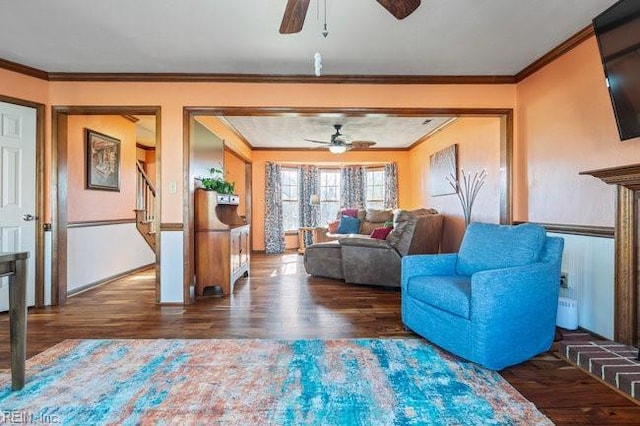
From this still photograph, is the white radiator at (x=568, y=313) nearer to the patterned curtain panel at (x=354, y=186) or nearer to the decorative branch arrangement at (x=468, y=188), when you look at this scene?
the decorative branch arrangement at (x=468, y=188)

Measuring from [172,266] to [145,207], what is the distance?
3.04 metres

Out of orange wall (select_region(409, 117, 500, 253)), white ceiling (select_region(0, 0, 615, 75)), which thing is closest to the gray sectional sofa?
orange wall (select_region(409, 117, 500, 253))

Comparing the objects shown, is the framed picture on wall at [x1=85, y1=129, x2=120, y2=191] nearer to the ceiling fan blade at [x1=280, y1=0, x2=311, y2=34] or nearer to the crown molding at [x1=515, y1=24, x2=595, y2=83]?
the ceiling fan blade at [x1=280, y1=0, x2=311, y2=34]

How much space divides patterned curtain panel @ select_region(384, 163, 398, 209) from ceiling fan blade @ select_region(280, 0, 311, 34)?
20.0 feet

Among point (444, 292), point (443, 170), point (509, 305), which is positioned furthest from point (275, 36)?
point (443, 170)

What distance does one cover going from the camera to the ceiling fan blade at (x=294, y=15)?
1812 millimetres

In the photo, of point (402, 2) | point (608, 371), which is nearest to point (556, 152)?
point (608, 371)

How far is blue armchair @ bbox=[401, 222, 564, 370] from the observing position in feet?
6.79

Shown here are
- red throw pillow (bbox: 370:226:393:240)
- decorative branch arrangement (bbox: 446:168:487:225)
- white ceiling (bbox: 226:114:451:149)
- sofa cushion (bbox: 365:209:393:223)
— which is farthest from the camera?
sofa cushion (bbox: 365:209:393:223)

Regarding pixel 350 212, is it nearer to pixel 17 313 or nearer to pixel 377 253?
pixel 377 253

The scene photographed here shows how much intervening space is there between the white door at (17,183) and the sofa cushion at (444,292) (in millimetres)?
3852

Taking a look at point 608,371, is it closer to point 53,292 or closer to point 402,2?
point 402,2

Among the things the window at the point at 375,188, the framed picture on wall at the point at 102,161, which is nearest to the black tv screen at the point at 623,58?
the framed picture on wall at the point at 102,161

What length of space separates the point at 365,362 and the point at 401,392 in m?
0.39
